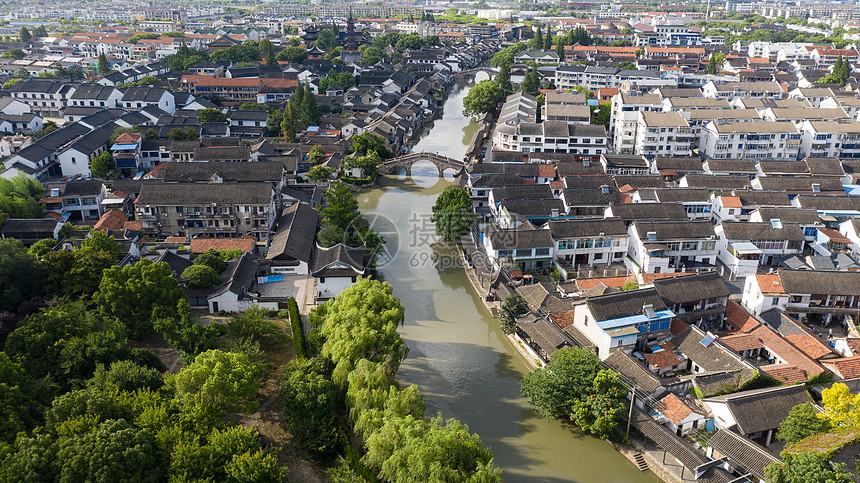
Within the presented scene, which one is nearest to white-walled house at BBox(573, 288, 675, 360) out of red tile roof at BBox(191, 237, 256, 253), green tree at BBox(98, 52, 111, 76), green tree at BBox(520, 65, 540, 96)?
red tile roof at BBox(191, 237, 256, 253)

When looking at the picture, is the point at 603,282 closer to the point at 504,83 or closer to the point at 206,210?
the point at 206,210

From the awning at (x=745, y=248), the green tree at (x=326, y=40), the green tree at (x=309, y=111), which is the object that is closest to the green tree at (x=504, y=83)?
the green tree at (x=309, y=111)

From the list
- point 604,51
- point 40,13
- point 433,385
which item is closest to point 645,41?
point 604,51

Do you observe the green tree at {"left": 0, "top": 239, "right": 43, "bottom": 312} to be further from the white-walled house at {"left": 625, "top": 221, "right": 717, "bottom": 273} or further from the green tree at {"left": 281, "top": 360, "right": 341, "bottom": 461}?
the white-walled house at {"left": 625, "top": 221, "right": 717, "bottom": 273}

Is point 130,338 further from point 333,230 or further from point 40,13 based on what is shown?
point 40,13

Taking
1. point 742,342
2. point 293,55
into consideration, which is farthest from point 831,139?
point 293,55

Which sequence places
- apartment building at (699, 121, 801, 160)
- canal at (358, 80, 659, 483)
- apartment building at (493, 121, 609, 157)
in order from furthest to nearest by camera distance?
apartment building at (493, 121, 609, 157) < apartment building at (699, 121, 801, 160) < canal at (358, 80, 659, 483)

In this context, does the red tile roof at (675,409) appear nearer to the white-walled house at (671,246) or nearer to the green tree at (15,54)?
the white-walled house at (671,246)

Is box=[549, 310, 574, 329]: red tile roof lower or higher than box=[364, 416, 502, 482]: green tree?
lower
